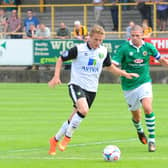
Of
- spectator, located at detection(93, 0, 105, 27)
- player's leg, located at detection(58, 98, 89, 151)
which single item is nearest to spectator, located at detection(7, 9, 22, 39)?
spectator, located at detection(93, 0, 105, 27)

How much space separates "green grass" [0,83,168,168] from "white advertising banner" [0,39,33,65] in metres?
7.78

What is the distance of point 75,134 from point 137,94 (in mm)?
2412

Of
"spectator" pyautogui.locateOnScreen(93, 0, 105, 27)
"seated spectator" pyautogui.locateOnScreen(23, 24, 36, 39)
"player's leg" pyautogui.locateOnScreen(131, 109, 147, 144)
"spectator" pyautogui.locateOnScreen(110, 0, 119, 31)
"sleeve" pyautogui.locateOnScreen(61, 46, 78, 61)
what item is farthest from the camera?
"spectator" pyautogui.locateOnScreen(93, 0, 105, 27)

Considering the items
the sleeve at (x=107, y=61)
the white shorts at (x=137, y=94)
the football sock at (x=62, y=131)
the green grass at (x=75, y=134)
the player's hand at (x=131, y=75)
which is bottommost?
the green grass at (x=75, y=134)

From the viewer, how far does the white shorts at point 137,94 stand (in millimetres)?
14172

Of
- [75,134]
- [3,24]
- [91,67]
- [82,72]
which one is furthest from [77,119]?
[3,24]

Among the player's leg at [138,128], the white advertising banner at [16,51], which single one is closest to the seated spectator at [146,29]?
the white advertising banner at [16,51]

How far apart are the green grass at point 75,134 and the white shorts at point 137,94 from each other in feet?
2.43

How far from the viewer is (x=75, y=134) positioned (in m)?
16.3

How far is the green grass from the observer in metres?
12.6

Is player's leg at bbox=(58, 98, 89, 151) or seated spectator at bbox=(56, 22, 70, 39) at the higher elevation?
seated spectator at bbox=(56, 22, 70, 39)

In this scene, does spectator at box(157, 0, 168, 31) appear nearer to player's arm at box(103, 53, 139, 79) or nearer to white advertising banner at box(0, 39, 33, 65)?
white advertising banner at box(0, 39, 33, 65)

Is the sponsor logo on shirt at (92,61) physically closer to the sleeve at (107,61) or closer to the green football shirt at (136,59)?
the sleeve at (107,61)

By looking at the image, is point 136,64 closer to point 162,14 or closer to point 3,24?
point 162,14
